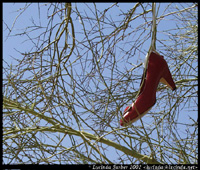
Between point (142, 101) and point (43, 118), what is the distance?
1.38 feet

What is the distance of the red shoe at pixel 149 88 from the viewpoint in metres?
1.38

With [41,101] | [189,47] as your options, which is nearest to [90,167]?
[41,101]

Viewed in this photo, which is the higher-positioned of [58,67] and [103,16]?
[103,16]

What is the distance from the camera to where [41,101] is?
1.62m

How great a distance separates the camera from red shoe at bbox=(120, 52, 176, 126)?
4.53 ft

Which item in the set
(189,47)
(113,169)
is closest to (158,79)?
(113,169)

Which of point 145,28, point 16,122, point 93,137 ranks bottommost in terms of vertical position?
point 93,137

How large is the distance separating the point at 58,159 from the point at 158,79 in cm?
55

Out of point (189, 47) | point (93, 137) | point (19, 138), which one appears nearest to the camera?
point (93, 137)

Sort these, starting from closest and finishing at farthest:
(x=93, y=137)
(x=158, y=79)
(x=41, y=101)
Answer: (x=93, y=137)
(x=158, y=79)
(x=41, y=101)

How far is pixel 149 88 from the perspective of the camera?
1454mm

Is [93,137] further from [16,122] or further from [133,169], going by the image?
[16,122]

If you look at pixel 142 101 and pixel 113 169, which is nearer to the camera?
pixel 113 169

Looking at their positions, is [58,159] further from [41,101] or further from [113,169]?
[41,101]
